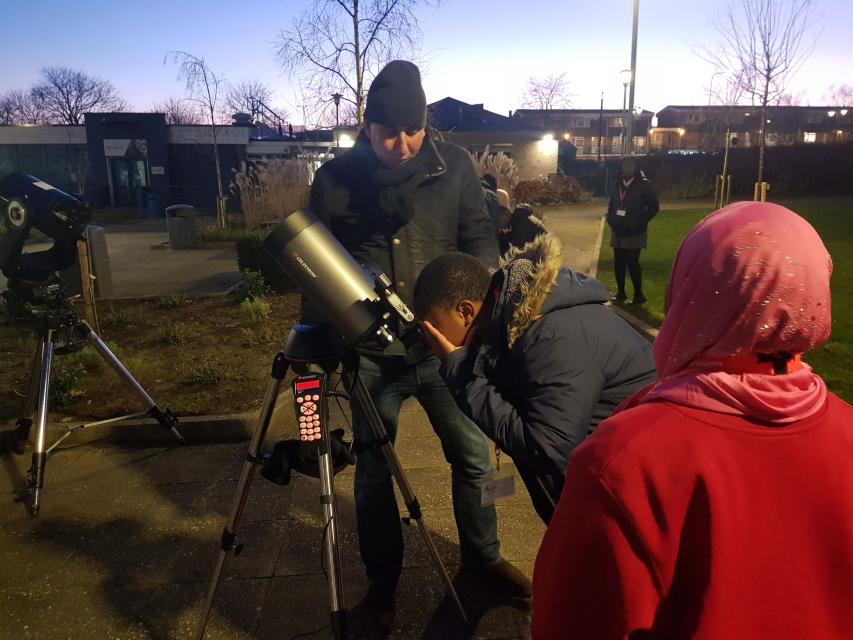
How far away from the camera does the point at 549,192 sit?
85.3 ft

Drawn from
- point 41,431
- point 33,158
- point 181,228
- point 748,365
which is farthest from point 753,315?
point 33,158

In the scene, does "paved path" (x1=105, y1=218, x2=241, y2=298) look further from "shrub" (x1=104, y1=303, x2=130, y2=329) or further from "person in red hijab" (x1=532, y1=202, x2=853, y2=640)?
"person in red hijab" (x1=532, y1=202, x2=853, y2=640)

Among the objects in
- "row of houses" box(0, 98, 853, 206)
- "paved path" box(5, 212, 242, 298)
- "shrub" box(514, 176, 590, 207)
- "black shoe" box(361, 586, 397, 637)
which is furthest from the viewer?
"row of houses" box(0, 98, 853, 206)

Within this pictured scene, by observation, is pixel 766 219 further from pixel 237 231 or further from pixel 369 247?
pixel 237 231

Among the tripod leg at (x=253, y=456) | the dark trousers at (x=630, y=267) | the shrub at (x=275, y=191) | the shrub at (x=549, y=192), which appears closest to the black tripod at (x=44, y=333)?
the tripod leg at (x=253, y=456)

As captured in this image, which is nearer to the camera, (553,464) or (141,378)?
(553,464)

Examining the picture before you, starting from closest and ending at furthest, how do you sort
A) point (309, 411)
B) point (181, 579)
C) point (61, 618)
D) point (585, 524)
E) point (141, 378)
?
point (585, 524) < point (309, 411) < point (61, 618) < point (181, 579) < point (141, 378)

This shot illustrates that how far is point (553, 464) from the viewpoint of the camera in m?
1.72

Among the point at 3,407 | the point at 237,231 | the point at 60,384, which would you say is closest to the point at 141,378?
the point at 60,384

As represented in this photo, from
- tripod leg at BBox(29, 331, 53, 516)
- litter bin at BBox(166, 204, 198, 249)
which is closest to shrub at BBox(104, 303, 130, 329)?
tripod leg at BBox(29, 331, 53, 516)

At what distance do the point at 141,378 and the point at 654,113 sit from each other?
95286 millimetres

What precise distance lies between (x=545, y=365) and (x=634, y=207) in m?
6.78

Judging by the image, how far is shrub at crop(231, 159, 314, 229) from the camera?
1503 centimetres

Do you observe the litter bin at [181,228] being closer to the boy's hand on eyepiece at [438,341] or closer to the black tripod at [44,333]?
the black tripod at [44,333]
